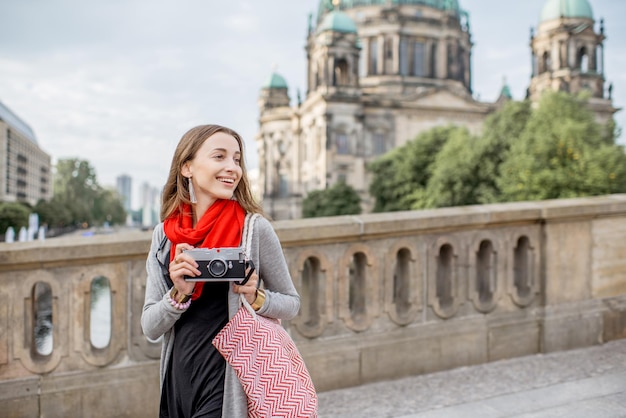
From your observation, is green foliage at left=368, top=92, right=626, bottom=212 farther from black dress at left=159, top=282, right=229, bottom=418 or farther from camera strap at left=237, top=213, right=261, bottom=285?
black dress at left=159, top=282, right=229, bottom=418

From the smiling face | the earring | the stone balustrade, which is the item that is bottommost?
the stone balustrade

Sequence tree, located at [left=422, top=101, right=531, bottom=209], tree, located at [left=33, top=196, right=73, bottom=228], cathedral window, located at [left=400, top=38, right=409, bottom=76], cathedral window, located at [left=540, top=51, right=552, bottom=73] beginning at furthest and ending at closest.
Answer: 1. tree, located at [left=33, top=196, right=73, bottom=228]
2. cathedral window, located at [left=400, top=38, right=409, bottom=76]
3. cathedral window, located at [left=540, top=51, right=552, bottom=73]
4. tree, located at [left=422, top=101, right=531, bottom=209]

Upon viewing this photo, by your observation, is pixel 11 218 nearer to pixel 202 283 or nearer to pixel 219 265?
pixel 202 283

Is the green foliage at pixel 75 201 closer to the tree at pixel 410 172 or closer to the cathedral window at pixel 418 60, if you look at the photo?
the tree at pixel 410 172

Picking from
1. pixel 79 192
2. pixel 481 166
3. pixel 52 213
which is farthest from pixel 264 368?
pixel 79 192

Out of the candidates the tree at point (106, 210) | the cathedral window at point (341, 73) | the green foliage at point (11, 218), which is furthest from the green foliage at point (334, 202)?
the tree at point (106, 210)

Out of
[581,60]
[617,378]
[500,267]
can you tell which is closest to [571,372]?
[617,378]

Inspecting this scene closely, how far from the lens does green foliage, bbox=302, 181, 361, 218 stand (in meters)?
50.3

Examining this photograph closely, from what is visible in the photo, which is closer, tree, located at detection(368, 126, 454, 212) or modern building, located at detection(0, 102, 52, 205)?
tree, located at detection(368, 126, 454, 212)

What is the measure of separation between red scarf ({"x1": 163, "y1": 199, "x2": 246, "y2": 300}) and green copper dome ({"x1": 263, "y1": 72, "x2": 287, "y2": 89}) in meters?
81.6

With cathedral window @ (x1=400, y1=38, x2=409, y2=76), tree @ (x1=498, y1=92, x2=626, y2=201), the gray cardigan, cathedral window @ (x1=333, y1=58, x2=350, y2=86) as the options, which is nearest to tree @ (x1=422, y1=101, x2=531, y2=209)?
tree @ (x1=498, y1=92, x2=626, y2=201)

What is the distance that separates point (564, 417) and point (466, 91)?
7110 cm

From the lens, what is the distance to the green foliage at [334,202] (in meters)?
50.3

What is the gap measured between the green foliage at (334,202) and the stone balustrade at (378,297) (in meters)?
43.6
